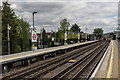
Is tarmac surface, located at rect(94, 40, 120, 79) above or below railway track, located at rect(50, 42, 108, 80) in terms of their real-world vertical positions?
above

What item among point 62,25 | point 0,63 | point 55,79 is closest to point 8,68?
point 0,63

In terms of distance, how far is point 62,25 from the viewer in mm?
75500

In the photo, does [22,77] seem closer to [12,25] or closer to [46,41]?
[46,41]

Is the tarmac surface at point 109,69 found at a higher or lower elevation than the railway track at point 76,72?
higher

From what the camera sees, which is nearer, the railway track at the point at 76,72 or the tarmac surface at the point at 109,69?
the tarmac surface at the point at 109,69

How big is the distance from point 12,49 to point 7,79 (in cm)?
815

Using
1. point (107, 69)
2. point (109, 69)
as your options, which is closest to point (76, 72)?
point (107, 69)

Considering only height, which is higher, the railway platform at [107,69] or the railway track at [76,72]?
the railway platform at [107,69]

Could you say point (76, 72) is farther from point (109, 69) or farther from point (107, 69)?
point (109, 69)

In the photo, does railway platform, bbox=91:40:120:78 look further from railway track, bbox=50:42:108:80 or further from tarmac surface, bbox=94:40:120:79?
railway track, bbox=50:42:108:80

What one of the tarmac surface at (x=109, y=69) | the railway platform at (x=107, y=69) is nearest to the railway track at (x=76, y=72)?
the railway platform at (x=107, y=69)

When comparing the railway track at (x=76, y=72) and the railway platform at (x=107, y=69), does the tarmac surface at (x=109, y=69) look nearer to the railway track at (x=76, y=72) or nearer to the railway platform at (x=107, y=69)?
the railway platform at (x=107, y=69)

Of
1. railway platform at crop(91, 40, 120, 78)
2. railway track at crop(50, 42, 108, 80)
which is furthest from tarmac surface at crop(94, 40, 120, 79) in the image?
railway track at crop(50, 42, 108, 80)

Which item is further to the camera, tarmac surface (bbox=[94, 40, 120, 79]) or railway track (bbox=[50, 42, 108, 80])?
railway track (bbox=[50, 42, 108, 80])
